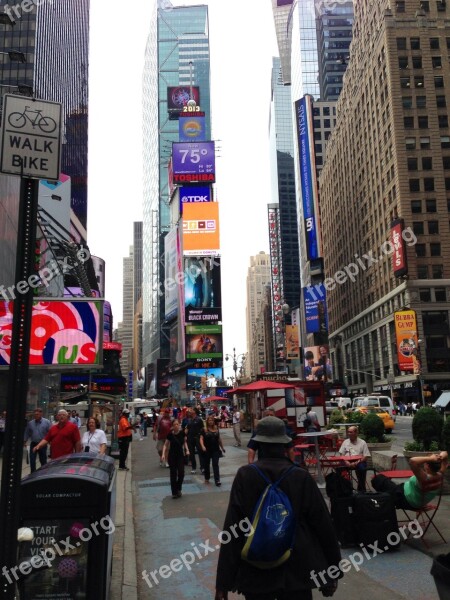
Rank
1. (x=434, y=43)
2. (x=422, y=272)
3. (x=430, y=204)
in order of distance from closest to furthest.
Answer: (x=422, y=272)
(x=430, y=204)
(x=434, y=43)

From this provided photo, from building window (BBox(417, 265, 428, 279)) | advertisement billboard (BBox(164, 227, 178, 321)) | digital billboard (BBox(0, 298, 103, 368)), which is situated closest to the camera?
digital billboard (BBox(0, 298, 103, 368))

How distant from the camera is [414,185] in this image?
Answer: 228 feet

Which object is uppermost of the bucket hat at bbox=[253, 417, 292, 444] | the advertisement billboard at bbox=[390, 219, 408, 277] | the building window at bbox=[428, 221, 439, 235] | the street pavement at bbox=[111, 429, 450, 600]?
the building window at bbox=[428, 221, 439, 235]

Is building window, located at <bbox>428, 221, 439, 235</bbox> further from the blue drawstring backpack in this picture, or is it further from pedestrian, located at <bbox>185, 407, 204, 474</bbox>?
the blue drawstring backpack

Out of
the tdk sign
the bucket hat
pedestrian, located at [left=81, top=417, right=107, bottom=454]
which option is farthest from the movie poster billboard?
the bucket hat

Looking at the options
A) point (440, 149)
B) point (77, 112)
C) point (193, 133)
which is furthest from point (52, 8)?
point (440, 149)

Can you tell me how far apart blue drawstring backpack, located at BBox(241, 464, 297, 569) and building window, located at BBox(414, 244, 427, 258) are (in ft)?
228

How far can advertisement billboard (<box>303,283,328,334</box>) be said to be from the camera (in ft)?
302

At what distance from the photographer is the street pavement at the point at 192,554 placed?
6273mm

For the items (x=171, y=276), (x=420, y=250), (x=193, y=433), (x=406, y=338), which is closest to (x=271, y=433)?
(x=193, y=433)

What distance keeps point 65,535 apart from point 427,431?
8759 millimetres

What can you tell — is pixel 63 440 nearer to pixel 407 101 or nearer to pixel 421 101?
pixel 407 101

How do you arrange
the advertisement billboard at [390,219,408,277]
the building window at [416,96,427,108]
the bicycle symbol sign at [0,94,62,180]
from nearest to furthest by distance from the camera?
the bicycle symbol sign at [0,94,62,180] → the advertisement billboard at [390,219,408,277] → the building window at [416,96,427,108]

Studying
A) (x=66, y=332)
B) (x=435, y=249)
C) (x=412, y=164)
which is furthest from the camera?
(x=412, y=164)
